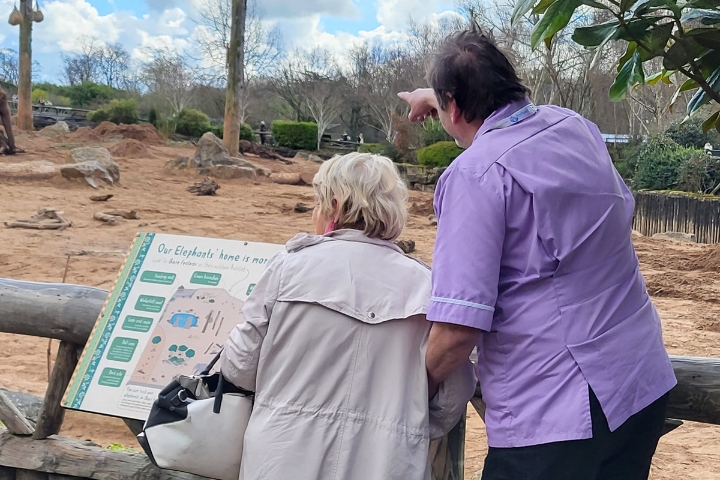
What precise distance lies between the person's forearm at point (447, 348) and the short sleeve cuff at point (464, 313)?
0.04 m

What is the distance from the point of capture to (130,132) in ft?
90.0

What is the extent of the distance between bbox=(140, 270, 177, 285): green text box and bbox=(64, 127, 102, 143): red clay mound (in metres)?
24.6

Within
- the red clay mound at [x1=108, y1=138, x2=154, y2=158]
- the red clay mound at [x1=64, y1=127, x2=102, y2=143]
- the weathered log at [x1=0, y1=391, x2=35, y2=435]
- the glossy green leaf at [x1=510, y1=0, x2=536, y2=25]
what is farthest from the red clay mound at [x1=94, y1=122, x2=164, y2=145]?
the glossy green leaf at [x1=510, y1=0, x2=536, y2=25]

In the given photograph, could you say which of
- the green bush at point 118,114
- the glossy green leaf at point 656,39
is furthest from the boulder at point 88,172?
the glossy green leaf at point 656,39

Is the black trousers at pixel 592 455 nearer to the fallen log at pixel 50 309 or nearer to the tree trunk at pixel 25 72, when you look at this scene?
the fallen log at pixel 50 309

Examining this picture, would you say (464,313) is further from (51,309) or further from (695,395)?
(51,309)

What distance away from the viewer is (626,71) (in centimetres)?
239

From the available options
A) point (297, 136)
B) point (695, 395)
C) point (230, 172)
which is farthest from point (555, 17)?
point (297, 136)

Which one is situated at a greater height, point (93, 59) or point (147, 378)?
point (93, 59)

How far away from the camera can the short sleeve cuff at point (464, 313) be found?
1745 millimetres

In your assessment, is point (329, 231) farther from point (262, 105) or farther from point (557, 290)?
point (262, 105)

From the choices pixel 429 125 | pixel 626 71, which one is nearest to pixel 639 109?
pixel 429 125

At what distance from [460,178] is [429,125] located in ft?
81.1

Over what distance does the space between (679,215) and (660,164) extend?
3521mm
